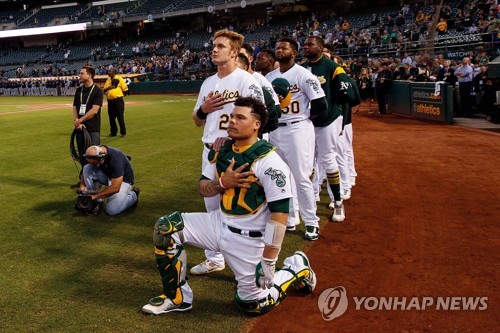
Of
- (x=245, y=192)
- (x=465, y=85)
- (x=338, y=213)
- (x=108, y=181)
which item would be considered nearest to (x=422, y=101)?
(x=465, y=85)

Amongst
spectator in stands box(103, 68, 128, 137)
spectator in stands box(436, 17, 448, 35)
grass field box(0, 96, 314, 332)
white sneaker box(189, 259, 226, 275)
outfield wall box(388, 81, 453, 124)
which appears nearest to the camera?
grass field box(0, 96, 314, 332)

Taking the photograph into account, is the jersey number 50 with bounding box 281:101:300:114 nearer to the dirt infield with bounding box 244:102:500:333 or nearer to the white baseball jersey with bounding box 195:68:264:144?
the white baseball jersey with bounding box 195:68:264:144

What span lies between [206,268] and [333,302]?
1379mm

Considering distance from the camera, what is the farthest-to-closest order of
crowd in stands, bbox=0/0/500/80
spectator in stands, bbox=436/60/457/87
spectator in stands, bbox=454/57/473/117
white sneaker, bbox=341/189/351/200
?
crowd in stands, bbox=0/0/500/80, spectator in stands, bbox=436/60/457/87, spectator in stands, bbox=454/57/473/117, white sneaker, bbox=341/189/351/200

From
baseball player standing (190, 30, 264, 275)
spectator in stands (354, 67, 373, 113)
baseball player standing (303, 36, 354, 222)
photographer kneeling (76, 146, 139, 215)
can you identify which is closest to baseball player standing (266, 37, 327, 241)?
baseball player standing (303, 36, 354, 222)

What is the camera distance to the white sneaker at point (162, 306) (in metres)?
4.00

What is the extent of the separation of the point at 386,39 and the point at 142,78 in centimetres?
2330

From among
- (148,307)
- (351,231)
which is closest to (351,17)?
(351,231)

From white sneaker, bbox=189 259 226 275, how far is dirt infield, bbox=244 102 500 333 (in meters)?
0.91

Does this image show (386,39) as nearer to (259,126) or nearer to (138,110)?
(138,110)

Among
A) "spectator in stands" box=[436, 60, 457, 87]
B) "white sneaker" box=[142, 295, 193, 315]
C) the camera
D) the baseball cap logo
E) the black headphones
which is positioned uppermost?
"spectator in stands" box=[436, 60, 457, 87]

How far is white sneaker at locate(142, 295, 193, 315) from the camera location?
4.00m

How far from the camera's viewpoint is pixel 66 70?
52.8 metres

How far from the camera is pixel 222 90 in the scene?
15.2ft
